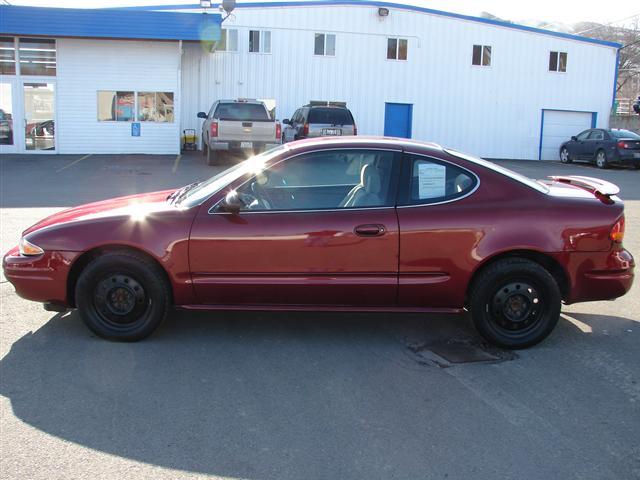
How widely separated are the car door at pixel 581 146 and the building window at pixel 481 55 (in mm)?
5076

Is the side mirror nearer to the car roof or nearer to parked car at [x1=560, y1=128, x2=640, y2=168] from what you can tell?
the car roof

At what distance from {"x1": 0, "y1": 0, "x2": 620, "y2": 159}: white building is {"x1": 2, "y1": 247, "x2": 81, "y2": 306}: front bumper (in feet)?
61.3

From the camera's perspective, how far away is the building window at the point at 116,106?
908 inches

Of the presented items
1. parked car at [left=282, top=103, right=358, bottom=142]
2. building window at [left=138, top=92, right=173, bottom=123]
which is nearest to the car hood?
parked car at [left=282, top=103, right=358, bottom=142]

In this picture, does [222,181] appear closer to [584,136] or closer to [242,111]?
[242,111]

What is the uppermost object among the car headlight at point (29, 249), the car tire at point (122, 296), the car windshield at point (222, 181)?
the car windshield at point (222, 181)

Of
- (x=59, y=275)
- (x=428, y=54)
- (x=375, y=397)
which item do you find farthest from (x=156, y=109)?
(x=375, y=397)

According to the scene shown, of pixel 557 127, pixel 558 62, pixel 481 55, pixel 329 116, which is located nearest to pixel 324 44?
pixel 481 55

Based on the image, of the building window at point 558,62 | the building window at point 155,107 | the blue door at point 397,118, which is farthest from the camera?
the building window at point 558,62

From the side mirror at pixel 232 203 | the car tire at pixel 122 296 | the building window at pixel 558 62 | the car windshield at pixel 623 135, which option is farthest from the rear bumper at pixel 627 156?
the car tire at pixel 122 296

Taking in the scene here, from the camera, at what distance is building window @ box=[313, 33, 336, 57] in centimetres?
2664

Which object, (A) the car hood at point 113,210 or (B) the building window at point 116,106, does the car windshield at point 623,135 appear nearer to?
(B) the building window at point 116,106

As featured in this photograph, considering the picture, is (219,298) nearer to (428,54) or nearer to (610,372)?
(610,372)

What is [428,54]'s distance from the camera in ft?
90.5
